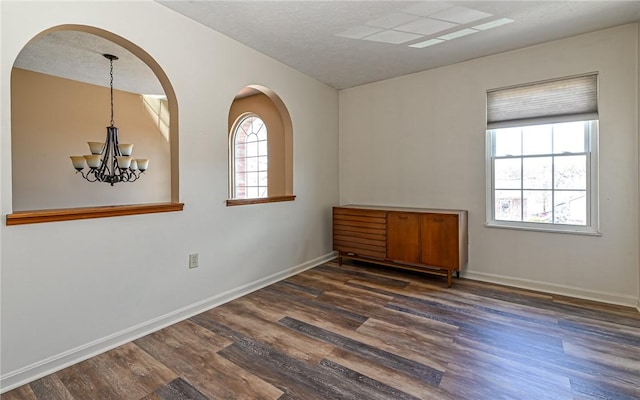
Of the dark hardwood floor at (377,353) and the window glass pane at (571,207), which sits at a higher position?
the window glass pane at (571,207)

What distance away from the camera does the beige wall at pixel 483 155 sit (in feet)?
8.83

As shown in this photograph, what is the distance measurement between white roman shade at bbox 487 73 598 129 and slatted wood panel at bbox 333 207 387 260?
1.64 metres

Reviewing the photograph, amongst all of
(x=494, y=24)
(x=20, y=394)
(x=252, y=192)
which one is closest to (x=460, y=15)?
(x=494, y=24)

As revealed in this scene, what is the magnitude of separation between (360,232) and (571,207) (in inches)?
84.6

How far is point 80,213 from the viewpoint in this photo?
192cm

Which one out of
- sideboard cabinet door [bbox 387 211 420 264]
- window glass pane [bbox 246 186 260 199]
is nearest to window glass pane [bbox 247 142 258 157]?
window glass pane [bbox 246 186 260 199]

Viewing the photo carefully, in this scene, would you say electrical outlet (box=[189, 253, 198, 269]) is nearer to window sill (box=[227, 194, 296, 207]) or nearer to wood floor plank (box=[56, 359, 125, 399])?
window sill (box=[227, 194, 296, 207])

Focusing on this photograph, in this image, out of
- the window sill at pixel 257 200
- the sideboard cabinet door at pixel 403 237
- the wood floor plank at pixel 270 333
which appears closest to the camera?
the wood floor plank at pixel 270 333

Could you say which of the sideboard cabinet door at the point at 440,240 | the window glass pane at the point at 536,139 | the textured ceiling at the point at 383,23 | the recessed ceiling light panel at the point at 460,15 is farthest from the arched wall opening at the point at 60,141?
the window glass pane at the point at 536,139

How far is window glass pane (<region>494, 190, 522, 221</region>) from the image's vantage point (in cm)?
324

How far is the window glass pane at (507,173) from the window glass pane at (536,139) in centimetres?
15

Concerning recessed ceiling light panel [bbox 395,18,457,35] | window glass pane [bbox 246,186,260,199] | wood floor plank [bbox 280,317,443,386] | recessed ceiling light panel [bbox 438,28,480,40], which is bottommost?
wood floor plank [bbox 280,317,443,386]

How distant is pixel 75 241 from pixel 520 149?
157 inches

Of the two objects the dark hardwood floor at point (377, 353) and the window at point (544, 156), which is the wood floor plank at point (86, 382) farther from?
the window at point (544, 156)
